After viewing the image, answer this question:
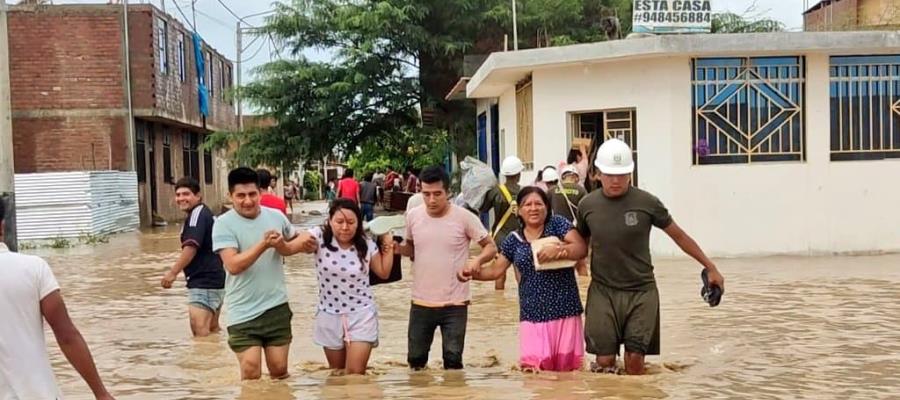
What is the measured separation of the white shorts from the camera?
6.86 metres

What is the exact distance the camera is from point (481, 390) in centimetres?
691

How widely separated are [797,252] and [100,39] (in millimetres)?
21037

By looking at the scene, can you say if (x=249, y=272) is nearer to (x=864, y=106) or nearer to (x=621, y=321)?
(x=621, y=321)

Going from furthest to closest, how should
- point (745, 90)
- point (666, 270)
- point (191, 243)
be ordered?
point (745, 90) → point (666, 270) → point (191, 243)

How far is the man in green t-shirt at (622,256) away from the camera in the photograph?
21.4 ft

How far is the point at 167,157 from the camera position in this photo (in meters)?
35.8

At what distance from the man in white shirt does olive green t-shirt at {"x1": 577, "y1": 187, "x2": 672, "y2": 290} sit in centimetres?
341

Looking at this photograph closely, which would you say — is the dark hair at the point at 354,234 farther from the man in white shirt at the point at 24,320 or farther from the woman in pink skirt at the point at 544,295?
the man in white shirt at the point at 24,320

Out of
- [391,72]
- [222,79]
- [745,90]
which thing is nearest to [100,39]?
[391,72]

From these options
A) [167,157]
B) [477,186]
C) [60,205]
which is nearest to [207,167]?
[167,157]

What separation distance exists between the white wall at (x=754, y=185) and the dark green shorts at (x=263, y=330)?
9911 millimetres

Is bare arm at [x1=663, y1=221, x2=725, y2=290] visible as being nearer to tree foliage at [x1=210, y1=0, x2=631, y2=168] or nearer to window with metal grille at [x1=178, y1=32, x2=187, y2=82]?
tree foliage at [x1=210, y1=0, x2=631, y2=168]

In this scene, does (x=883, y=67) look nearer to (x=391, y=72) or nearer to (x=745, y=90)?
(x=745, y=90)

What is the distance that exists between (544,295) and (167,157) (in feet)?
101
